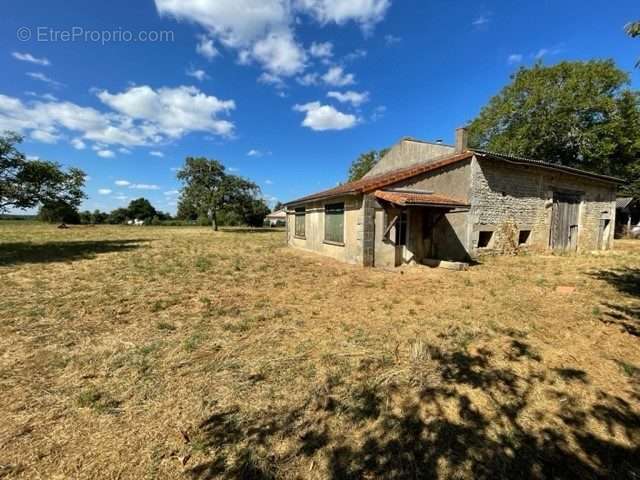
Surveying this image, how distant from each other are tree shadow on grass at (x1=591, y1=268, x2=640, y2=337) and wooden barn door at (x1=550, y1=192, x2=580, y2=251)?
6.02 meters

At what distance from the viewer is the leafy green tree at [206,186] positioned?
107ft

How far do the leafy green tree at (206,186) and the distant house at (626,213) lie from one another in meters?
40.4

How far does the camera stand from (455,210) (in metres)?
11.9

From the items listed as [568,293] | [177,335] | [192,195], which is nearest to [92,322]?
[177,335]

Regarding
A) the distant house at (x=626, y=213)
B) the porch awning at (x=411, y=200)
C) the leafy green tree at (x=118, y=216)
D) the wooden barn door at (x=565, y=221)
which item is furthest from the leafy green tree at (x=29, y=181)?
the leafy green tree at (x=118, y=216)

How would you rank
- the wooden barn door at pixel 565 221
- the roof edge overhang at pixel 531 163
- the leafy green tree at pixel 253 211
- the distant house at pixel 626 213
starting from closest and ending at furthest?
the roof edge overhang at pixel 531 163 < the wooden barn door at pixel 565 221 < the distant house at pixel 626 213 < the leafy green tree at pixel 253 211

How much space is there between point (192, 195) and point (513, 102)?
112ft

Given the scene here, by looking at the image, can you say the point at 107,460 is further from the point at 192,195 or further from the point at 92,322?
the point at 192,195

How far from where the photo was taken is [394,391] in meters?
3.16

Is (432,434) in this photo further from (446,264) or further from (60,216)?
(60,216)

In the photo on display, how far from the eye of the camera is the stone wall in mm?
12359

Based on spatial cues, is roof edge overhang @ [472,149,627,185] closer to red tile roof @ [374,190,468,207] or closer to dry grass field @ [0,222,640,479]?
red tile roof @ [374,190,468,207]

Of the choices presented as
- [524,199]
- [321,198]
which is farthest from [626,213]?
[321,198]

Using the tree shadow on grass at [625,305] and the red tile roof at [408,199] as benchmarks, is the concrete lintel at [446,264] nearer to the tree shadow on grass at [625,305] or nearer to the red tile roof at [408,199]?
the red tile roof at [408,199]
